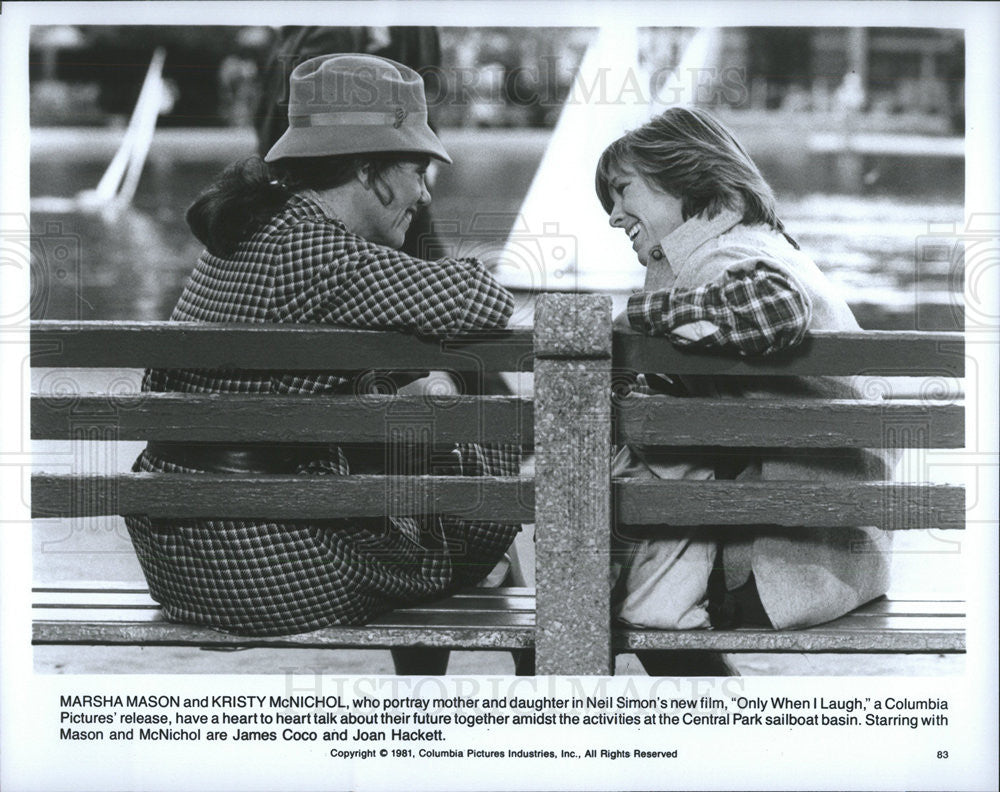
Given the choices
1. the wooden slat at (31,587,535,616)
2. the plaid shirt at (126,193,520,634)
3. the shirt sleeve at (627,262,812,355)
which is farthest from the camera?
the wooden slat at (31,587,535,616)

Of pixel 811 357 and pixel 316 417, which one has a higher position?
pixel 811 357

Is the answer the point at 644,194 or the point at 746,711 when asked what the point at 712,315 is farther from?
the point at 746,711

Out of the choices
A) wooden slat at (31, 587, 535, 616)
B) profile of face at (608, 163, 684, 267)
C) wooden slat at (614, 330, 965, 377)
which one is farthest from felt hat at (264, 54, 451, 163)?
wooden slat at (31, 587, 535, 616)

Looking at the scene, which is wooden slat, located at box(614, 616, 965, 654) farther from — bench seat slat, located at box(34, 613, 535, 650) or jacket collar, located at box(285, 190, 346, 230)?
jacket collar, located at box(285, 190, 346, 230)

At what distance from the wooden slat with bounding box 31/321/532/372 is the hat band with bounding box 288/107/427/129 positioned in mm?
553

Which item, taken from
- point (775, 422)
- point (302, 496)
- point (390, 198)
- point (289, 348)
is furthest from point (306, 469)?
point (775, 422)

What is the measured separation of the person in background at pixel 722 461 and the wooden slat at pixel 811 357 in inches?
3.0

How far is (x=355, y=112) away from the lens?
325 centimetres

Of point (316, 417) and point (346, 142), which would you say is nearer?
point (316, 417)

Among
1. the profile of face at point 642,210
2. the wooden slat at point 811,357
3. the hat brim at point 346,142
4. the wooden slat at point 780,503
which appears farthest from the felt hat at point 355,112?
the wooden slat at point 780,503

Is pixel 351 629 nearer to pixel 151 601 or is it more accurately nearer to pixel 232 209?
pixel 151 601

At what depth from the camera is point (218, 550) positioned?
313 cm

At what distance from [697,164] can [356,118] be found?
846 millimetres

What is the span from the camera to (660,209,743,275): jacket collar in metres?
3.17
